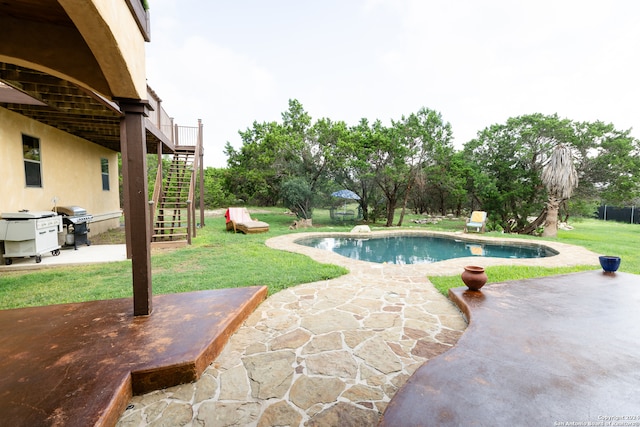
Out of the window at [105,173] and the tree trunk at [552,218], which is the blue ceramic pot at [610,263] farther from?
the window at [105,173]

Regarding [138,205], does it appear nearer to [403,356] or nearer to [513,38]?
[403,356]

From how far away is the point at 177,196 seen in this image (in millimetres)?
9273

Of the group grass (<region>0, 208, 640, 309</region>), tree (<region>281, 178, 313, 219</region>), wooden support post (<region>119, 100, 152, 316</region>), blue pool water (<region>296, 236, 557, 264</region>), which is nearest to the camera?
wooden support post (<region>119, 100, 152, 316</region>)

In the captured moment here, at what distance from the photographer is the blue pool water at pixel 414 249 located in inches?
339

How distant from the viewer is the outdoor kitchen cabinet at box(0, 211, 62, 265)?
507cm

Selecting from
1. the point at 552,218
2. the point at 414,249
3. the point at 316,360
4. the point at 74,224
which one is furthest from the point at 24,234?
the point at 552,218

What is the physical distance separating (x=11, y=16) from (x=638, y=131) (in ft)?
60.1

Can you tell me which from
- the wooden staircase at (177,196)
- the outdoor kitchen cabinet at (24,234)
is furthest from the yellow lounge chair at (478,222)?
the outdoor kitchen cabinet at (24,234)

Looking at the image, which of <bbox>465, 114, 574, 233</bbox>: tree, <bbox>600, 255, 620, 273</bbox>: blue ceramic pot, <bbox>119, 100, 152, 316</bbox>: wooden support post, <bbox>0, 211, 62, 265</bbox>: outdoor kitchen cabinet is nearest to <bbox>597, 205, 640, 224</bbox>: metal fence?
<bbox>465, 114, 574, 233</bbox>: tree

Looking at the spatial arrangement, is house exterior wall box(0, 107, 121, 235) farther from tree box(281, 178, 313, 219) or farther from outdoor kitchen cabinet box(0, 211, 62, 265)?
tree box(281, 178, 313, 219)

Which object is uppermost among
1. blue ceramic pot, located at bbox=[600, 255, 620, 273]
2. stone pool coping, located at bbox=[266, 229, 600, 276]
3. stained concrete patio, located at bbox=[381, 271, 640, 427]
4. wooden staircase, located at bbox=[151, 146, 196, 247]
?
wooden staircase, located at bbox=[151, 146, 196, 247]

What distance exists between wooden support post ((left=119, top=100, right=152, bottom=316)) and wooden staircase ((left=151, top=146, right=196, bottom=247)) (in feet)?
17.5

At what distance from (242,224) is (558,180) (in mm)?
12661

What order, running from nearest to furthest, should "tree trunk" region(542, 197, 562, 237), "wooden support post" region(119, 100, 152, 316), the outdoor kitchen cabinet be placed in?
"wooden support post" region(119, 100, 152, 316)
the outdoor kitchen cabinet
"tree trunk" region(542, 197, 562, 237)
